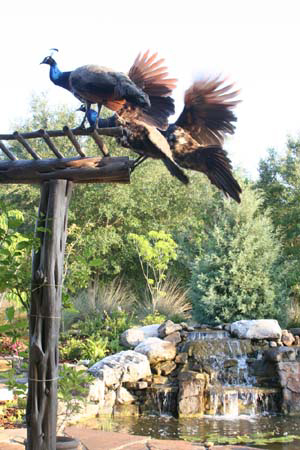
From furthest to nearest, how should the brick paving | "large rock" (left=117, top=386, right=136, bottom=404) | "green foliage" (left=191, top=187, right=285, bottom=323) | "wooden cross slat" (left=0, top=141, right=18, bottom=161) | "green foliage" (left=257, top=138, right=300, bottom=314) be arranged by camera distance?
"green foliage" (left=257, top=138, right=300, bottom=314)
"green foliage" (left=191, top=187, right=285, bottom=323)
"large rock" (left=117, top=386, right=136, bottom=404)
the brick paving
"wooden cross slat" (left=0, top=141, right=18, bottom=161)

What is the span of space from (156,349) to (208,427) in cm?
201

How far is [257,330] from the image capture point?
8.34 meters

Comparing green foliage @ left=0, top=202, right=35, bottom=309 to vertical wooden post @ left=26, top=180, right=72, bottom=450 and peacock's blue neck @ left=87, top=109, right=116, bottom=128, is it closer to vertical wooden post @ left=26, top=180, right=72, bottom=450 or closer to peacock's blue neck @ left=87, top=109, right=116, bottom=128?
vertical wooden post @ left=26, top=180, right=72, bottom=450

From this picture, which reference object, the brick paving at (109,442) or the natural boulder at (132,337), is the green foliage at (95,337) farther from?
the brick paving at (109,442)

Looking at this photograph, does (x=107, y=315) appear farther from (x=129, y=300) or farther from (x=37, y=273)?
(x=37, y=273)

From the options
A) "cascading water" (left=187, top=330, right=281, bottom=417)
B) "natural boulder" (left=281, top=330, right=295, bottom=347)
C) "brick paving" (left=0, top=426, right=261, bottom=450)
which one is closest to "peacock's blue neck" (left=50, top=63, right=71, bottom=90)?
"brick paving" (left=0, top=426, right=261, bottom=450)

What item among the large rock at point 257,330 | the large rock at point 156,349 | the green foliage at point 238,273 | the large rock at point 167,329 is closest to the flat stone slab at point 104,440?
the large rock at point 156,349

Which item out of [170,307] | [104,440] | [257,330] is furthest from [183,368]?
[104,440]

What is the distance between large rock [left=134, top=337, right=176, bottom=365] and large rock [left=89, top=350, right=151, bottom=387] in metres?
0.22

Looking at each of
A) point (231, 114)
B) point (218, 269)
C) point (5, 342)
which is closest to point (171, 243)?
point (218, 269)

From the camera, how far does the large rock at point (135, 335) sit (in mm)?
8438

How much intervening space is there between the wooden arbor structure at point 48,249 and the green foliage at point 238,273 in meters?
6.90

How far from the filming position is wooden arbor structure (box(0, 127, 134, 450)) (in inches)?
114

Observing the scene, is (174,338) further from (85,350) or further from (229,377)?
(85,350)
